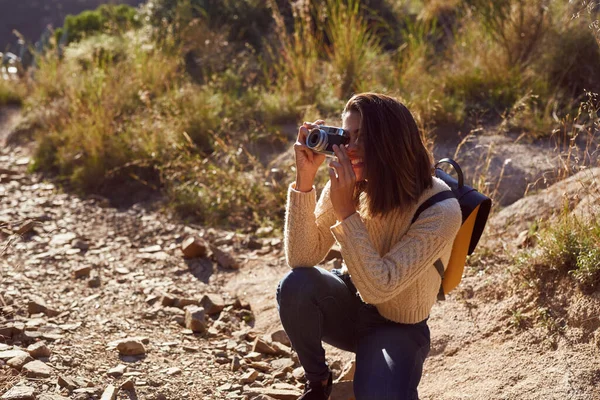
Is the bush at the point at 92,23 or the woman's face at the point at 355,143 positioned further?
the bush at the point at 92,23

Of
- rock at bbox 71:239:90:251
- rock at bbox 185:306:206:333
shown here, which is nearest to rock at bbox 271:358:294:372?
rock at bbox 185:306:206:333

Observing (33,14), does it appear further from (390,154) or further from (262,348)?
(390,154)

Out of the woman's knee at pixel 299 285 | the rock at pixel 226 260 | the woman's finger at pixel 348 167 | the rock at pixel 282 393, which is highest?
the woman's finger at pixel 348 167

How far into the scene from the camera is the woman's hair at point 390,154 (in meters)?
2.40

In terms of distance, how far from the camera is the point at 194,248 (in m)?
4.61

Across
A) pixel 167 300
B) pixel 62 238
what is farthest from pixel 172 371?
pixel 62 238

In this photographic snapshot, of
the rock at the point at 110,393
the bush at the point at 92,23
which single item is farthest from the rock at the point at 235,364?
the bush at the point at 92,23

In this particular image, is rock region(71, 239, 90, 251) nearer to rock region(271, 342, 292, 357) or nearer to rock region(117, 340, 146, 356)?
rock region(117, 340, 146, 356)

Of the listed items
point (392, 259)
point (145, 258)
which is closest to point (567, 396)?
point (392, 259)

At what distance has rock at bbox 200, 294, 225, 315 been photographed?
392cm

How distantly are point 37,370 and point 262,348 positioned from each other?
1050 mm

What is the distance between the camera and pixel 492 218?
4.23m

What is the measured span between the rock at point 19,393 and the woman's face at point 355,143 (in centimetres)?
142

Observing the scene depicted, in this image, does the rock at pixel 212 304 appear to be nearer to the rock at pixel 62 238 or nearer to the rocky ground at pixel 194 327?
the rocky ground at pixel 194 327
